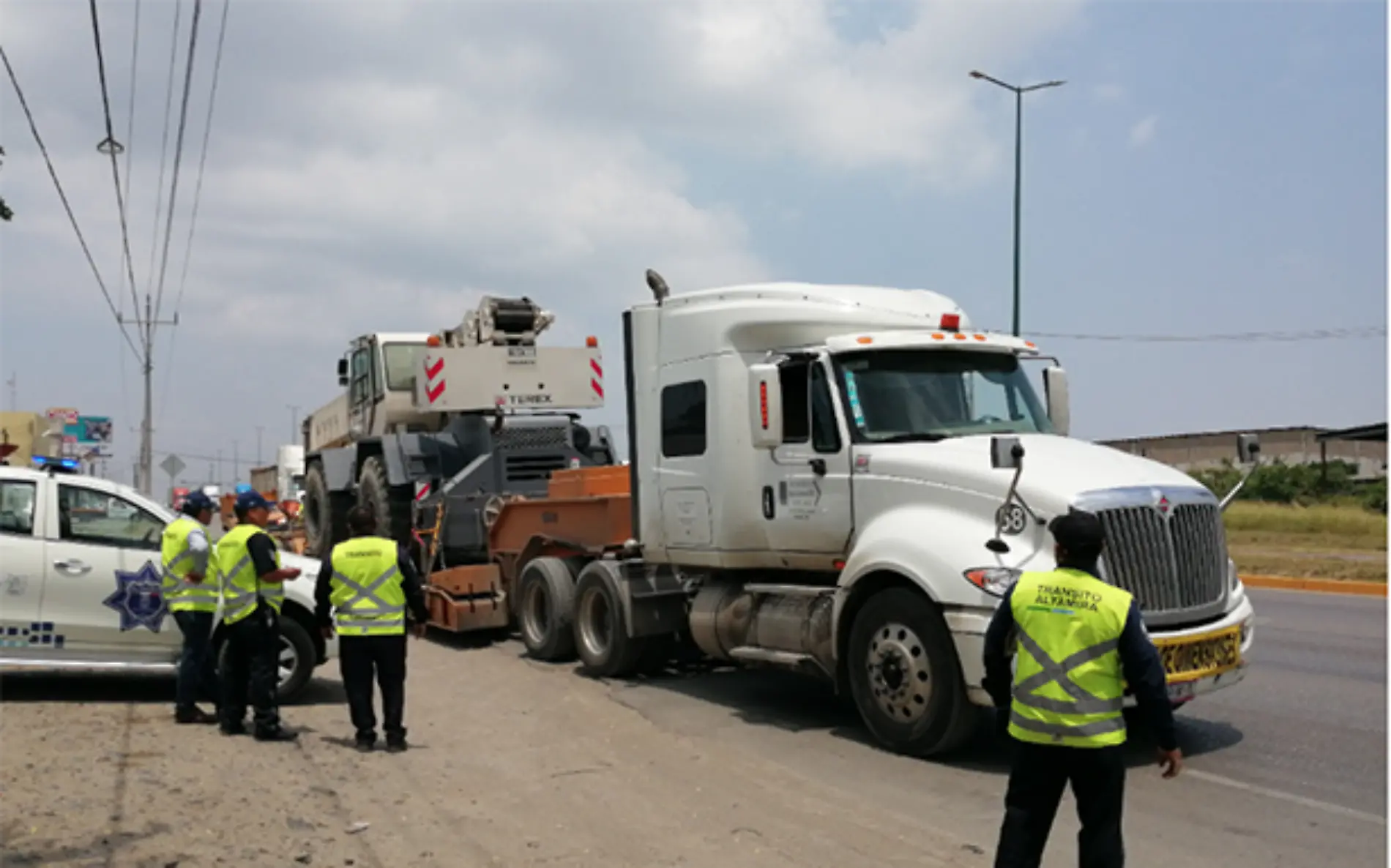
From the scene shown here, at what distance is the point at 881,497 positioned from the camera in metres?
8.18

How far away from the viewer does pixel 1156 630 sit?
7.11 metres

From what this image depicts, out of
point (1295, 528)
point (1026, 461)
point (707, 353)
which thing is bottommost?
point (1295, 528)

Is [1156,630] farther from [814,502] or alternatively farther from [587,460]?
[587,460]

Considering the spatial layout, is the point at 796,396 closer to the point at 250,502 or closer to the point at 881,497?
the point at 881,497

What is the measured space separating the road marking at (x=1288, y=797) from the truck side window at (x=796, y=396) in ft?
10.3

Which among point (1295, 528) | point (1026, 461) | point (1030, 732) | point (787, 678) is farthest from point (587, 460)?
point (1295, 528)

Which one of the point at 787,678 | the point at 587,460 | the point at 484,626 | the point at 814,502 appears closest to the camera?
the point at 814,502

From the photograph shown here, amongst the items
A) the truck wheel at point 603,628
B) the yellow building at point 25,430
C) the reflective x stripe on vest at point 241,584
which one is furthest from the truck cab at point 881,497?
the yellow building at point 25,430

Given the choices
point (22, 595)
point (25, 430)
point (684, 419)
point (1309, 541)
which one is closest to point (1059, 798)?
point (684, 419)

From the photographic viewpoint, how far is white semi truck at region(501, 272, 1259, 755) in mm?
7258

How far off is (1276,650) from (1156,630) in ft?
17.7

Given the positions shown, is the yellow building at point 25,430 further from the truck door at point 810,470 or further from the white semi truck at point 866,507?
the truck door at point 810,470

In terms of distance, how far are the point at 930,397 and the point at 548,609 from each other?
4467 millimetres

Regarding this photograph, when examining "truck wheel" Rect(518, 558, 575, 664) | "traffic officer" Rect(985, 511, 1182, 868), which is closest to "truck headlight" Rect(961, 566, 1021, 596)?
"traffic officer" Rect(985, 511, 1182, 868)
